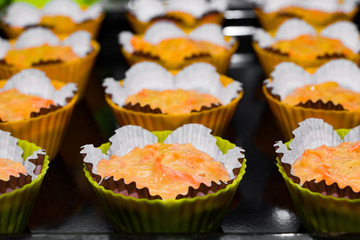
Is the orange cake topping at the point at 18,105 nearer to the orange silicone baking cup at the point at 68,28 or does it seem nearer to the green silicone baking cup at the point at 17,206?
the green silicone baking cup at the point at 17,206

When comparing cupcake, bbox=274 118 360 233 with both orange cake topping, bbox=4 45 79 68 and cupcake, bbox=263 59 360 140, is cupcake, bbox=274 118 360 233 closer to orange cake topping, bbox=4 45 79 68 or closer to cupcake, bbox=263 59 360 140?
cupcake, bbox=263 59 360 140

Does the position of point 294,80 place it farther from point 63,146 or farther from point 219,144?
point 63,146

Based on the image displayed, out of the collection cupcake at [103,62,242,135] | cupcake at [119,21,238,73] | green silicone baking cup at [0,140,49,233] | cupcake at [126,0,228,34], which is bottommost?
cupcake at [126,0,228,34]

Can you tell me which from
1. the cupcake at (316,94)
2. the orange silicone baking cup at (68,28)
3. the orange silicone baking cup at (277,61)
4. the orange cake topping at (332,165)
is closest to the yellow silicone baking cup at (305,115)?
the cupcake at (316,94)

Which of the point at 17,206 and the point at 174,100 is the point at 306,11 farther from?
the point at 17,206

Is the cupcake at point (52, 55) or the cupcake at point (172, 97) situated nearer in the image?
the cupcake at point (172, 97)

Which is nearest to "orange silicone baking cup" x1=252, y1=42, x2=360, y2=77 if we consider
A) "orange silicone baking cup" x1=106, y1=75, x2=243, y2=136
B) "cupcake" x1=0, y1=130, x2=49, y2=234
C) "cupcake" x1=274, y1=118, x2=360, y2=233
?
"orange silicone baking cup" x1=106, y1=75, x2=243, y2=136

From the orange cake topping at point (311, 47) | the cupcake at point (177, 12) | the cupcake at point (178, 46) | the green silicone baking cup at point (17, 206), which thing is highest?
the green silicone baking cup at point (17, 206)
